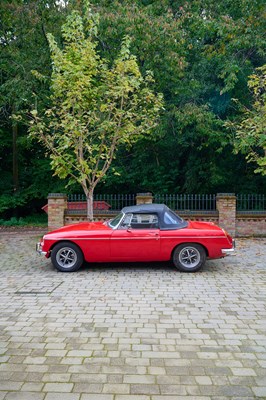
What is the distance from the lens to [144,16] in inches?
515

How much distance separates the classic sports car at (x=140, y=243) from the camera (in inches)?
304

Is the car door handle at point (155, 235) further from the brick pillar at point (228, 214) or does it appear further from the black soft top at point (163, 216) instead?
the brick pillar at point (228, 214)

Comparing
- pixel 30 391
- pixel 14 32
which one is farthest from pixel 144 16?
pixel 30 391

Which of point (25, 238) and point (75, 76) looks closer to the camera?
point (75, 76)

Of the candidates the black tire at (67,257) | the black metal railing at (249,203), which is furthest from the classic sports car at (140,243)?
the black metal railing at (249,203)

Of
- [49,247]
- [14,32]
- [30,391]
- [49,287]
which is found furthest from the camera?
[14,32]

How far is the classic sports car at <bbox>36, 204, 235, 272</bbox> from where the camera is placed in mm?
7711

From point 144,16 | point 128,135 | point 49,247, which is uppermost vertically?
point 144,16

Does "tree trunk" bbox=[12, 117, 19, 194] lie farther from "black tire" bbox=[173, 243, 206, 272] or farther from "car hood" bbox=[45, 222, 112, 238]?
"black tire" bbox=[173, 243, 206, 272]

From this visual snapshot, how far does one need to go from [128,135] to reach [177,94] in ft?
18.9

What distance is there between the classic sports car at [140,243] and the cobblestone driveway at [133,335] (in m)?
0.33

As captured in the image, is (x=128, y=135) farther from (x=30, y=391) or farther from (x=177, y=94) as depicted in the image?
(x=30, y=391)

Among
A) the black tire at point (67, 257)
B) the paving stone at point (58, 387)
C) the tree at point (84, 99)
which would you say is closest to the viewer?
the paving stone at point (58, 387)

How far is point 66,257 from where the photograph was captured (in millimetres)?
7949
